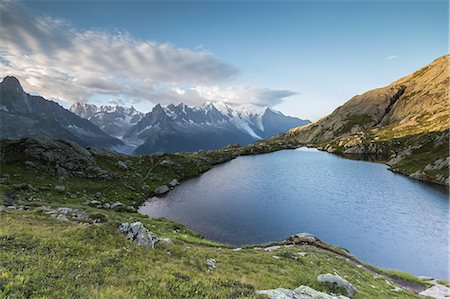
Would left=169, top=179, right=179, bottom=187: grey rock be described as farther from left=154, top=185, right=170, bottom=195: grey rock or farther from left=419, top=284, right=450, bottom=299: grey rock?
left=419, top=284, right=450, bottom=299: grey rock

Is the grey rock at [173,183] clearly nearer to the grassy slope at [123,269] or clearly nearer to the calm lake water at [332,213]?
the calm lake water at [332,213]

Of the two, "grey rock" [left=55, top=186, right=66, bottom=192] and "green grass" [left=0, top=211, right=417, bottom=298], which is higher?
"green grass" [left=0, top=211, right=417, bottom=298]

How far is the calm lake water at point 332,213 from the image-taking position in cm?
5034

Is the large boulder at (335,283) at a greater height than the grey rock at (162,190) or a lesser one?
greater

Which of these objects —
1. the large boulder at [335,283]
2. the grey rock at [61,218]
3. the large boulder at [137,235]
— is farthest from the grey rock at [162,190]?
the large boulder at [335,283]

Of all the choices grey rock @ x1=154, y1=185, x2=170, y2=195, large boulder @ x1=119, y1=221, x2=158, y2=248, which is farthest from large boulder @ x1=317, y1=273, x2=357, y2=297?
grey rock @ x1=154, y1=185, x2=170, y2=195

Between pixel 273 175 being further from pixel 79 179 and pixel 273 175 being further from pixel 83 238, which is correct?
pixel 83 238

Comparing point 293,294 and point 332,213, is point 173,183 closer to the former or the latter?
point 332,213

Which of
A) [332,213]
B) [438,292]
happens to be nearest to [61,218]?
[438,292]

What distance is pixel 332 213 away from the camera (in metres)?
68.6

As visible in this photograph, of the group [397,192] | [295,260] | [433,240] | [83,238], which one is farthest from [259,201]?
[83,238]

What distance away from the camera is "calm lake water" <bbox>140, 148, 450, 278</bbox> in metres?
50.3

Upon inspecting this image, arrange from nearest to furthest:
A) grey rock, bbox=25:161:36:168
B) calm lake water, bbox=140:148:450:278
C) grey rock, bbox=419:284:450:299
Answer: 1. grey rock, bbox=419:284:450:299
2. calm lake water, bbox=140:148:450:278
3. grey rock, bbox=25:161:36:168

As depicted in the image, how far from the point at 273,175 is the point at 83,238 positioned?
106858 mm
